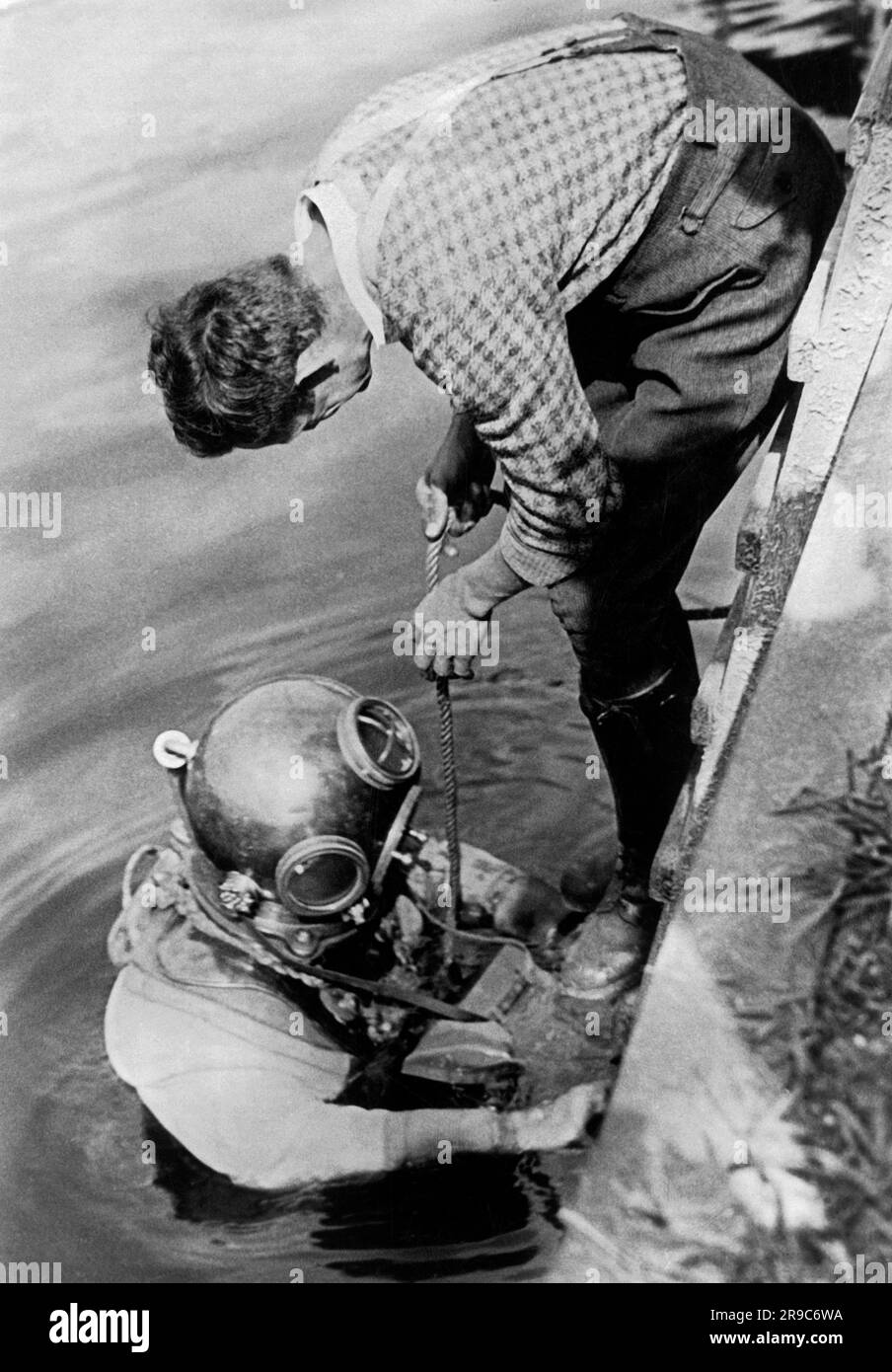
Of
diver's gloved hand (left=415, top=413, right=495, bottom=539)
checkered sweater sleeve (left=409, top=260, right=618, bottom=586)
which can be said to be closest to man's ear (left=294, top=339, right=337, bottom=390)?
checkered sweater sleeve (left=409, top=260, right=618, bottom=586)

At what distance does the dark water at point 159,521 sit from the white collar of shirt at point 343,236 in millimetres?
2292

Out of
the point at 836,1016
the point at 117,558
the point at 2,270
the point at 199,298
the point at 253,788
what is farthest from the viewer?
the point at 2,270

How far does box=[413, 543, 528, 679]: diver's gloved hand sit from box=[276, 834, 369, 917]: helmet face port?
1.50ft

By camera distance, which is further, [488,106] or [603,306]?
[603,306]

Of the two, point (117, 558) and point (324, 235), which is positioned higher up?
point (324, 235)

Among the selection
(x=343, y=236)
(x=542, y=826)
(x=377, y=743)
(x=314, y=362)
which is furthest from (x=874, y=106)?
(x=542, y=826)

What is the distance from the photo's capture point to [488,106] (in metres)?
2.65

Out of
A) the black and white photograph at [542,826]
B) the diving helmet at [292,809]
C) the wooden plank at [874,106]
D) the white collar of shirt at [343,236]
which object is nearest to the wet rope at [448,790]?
the black and white photograph at [542,826]

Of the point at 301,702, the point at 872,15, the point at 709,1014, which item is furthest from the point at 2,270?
the point at 709,1014

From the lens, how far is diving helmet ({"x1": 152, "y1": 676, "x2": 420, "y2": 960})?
306 centimetres

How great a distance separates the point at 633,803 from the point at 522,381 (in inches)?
52.8

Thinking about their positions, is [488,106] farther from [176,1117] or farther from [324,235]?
[176,1117]

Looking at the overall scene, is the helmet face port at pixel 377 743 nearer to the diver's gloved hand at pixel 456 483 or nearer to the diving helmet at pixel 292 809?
Answer: the diving helmet at pixel 292 809

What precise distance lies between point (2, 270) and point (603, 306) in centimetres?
393
